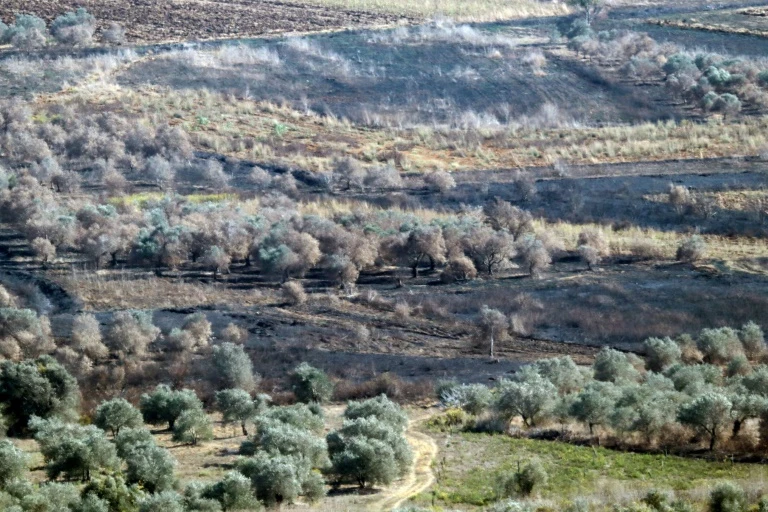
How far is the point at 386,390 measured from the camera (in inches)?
1277

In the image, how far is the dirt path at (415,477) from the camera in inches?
958

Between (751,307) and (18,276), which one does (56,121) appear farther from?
(751,307)

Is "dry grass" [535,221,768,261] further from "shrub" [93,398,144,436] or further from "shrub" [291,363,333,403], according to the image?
"shrub" [93,398,144,436]

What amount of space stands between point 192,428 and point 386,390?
18.4 feet

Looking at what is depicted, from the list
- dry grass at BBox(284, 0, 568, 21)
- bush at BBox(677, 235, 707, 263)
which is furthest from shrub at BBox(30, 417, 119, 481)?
dry grass at BBox(284, 0, 568, 21)

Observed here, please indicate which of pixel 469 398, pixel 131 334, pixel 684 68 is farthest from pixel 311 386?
pixel 684 68

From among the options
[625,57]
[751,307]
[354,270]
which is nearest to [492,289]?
[354,270]

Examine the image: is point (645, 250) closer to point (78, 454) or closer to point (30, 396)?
point (30, 396)

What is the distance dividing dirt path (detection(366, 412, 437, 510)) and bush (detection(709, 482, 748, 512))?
5.31 metres

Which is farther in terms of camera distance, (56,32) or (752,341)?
(56,32)

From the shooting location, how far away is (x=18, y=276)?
41.0 meters

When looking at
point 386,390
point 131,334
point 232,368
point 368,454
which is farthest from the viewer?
point 131,334

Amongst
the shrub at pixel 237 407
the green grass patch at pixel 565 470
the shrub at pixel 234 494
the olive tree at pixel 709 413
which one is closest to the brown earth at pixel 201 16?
the shrub at pixel 237 407

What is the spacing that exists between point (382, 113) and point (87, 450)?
3685 cm
